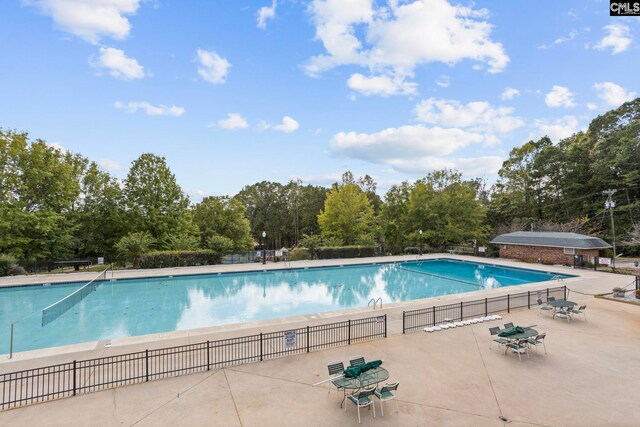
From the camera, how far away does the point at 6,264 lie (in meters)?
23.4

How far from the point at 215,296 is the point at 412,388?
51.2 feet

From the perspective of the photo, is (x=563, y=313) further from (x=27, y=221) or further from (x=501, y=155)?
(x=501, y=155)

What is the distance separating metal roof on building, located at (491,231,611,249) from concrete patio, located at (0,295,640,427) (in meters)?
20.2

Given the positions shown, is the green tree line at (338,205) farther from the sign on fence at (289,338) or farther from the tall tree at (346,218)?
the sign on fence at (289,338)

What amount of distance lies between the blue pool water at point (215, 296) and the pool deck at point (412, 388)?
3.77 metres

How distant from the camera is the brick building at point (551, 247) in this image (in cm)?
2689

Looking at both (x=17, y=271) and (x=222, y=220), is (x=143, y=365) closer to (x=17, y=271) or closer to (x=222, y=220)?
(x=17, y=271)

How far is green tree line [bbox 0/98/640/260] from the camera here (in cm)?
2711

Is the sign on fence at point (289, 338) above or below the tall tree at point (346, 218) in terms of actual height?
below

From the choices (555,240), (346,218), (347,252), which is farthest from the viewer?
(346,218)

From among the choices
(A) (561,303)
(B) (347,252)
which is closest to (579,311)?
(A) (561,303)

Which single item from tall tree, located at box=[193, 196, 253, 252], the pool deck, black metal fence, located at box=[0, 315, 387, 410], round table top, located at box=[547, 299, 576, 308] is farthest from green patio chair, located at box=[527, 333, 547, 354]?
tall tree, located at box=[193, 196, 253, 252]

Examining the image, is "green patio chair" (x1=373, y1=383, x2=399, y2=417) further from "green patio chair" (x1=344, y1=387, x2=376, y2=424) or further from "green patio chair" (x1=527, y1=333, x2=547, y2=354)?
"green patio chair" (x1=527, y1=333, x2=547, y2=354)

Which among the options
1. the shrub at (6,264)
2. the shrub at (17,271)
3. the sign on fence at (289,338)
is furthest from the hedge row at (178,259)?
the sign on fence at (289,338)
